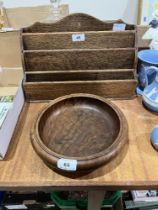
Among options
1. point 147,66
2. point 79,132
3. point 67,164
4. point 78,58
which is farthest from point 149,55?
point 67,164

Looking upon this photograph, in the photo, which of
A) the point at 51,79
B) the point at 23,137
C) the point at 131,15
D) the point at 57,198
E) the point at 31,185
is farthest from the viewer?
the point at 131,15

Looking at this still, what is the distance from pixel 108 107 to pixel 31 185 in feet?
0.95

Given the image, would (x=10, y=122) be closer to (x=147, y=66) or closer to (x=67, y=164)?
(x=67, y=164)

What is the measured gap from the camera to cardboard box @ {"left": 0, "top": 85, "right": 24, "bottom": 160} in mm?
587

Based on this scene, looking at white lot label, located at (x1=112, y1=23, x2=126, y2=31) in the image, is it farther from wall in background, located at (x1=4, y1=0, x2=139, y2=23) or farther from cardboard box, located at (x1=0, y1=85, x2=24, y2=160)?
wall in background, located at (x1=4, y1=0, x2=139, y2=23)

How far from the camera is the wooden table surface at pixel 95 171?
21.0 inches

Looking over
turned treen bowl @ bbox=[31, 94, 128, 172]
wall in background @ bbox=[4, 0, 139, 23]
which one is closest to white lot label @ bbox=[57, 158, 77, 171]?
turned treen bowl @ bbox=[31, 94, 128, 172]

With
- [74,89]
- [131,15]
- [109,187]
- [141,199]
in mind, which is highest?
[131,15]

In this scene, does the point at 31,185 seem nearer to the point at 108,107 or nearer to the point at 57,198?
the point at 108,107

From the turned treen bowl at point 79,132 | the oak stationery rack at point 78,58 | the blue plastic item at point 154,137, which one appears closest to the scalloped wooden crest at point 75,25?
the oak stationery rack at point 78,58

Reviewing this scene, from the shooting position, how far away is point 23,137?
0.65 metres

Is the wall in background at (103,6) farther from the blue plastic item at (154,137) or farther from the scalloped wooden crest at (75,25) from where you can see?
the blue plastic item at (154,137)

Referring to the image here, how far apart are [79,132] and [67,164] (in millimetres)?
151

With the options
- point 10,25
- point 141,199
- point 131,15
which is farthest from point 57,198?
point 131,15
